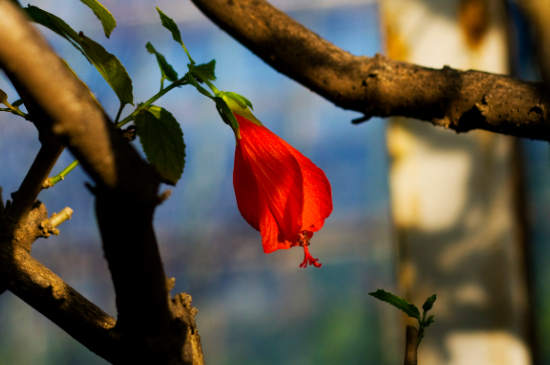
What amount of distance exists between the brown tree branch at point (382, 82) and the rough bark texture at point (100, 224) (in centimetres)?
20

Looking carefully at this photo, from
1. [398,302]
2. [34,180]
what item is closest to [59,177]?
[34,180]

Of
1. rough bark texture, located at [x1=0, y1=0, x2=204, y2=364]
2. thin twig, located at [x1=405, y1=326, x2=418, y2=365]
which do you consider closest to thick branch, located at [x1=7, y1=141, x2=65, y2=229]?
rough bark texture, located at [x1=0, y1=0, x2=204, y2=364]

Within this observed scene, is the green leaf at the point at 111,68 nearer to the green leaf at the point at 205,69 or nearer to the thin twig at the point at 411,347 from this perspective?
the green leaf at the point at 205,69

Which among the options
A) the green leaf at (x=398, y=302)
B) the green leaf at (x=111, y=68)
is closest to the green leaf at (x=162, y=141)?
the green leaf at (x=111, y=68)

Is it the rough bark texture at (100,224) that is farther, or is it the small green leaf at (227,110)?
the small green leaf at (227,110)

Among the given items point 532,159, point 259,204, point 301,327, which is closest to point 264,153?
point 259,204

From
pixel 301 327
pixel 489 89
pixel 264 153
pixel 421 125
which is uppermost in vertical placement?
pixel 421 125

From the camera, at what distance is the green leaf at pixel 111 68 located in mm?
228

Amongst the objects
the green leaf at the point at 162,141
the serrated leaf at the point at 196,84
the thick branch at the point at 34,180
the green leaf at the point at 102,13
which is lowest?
the thick branch at the point at 34,180

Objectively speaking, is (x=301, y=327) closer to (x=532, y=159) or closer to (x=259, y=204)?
(x=532, y=159)

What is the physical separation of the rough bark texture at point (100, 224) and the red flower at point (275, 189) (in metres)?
0.06

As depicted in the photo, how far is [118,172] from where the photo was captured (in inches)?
5.5

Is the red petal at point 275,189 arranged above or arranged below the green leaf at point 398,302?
above

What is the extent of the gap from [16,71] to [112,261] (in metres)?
0.08
